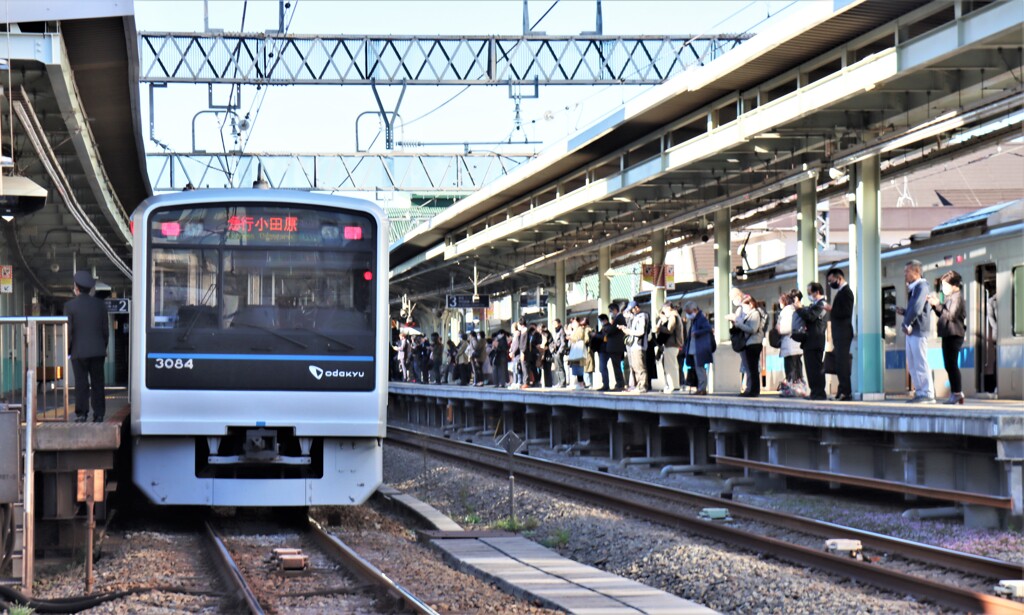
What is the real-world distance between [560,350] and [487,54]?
6039 mm

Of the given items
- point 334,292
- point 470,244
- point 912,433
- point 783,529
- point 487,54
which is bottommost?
point 783,529

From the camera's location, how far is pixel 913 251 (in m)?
19.5

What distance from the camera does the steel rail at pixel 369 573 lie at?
26.7 ft

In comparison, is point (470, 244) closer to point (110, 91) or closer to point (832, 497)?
point (110, 91)

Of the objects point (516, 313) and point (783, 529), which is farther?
point (516, 313)

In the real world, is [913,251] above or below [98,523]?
above

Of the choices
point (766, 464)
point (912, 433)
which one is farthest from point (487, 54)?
point (912, 433)

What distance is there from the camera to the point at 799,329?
49.6ft

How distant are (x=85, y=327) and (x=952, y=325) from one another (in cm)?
810

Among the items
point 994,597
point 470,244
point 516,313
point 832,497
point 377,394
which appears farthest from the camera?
point 516,313

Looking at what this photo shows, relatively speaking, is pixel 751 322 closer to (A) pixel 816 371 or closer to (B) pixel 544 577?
(A) pixel 816 371

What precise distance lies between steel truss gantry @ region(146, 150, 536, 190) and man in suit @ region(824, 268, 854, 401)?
21320 mm

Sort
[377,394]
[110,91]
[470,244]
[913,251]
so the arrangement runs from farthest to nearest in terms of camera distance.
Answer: [470,244] → [913,251] → [110,91] → [377,394]

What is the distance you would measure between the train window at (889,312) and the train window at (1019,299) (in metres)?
3.65
